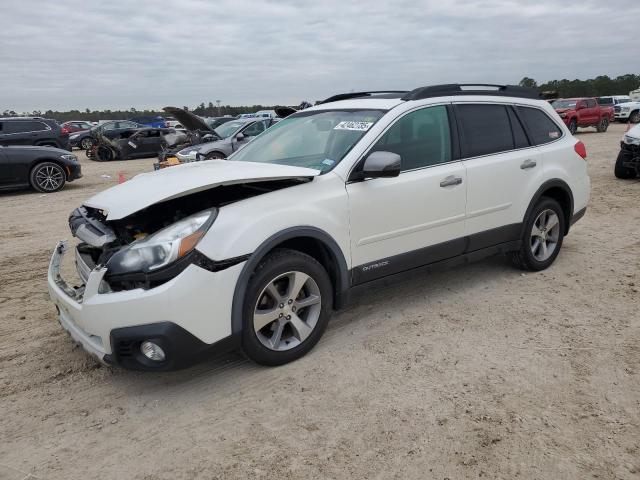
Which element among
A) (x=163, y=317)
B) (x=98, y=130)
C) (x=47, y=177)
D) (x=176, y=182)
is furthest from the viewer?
(x=98, y=130)

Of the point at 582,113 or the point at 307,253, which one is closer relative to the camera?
the point at 307,253

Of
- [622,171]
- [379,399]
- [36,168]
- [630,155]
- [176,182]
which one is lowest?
[379,399]

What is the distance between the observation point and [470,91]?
4543 mm

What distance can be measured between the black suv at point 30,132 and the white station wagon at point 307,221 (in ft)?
47.8

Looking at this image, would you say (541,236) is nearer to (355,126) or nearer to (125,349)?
(355,126)

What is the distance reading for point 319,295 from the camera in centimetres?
347

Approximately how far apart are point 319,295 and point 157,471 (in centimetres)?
145

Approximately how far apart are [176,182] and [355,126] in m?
1.44

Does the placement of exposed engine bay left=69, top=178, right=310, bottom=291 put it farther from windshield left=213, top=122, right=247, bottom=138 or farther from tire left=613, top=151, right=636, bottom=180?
windshield left=213, top=122, right=247, bottom=138

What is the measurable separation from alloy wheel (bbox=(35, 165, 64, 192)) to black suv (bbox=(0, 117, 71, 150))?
18.0ft

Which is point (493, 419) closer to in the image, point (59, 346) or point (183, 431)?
point (183, 431)

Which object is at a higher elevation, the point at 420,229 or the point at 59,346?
the point at 420,229

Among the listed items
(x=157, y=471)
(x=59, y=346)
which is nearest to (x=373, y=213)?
(x=157, y=471)

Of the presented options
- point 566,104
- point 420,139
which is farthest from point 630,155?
point 566,104
